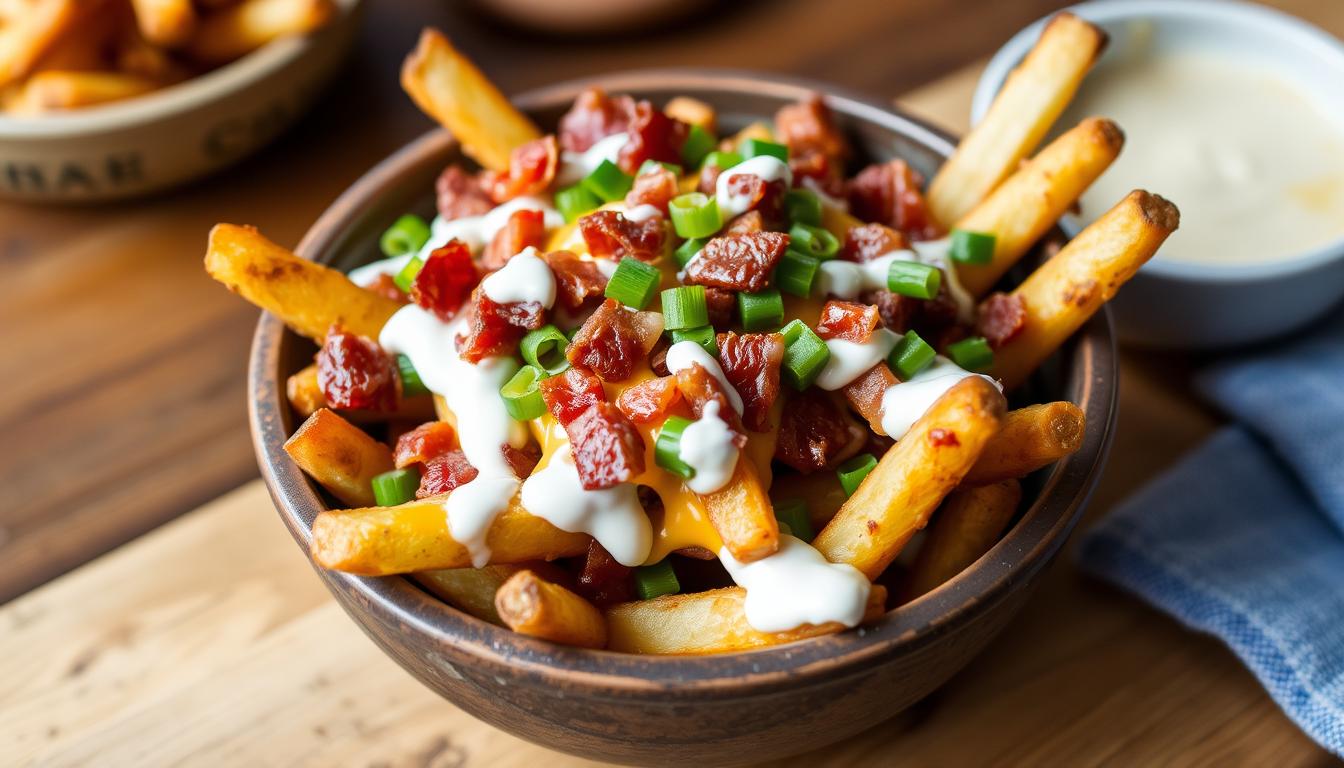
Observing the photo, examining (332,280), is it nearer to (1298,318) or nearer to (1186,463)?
(1186,463)

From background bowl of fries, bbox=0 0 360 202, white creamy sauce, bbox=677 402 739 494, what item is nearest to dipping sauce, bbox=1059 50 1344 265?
white creamy sauce, bbox=677 402 739 494

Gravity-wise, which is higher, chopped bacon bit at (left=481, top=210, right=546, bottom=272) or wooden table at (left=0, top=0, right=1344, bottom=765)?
chopped bacon bit at (left=481, top=210, right=546, bottom=272)

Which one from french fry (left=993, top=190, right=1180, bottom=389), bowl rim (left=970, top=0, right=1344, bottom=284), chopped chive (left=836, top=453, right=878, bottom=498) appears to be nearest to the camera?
chopped chive (left=836, top=453, right=878, bottom=498)

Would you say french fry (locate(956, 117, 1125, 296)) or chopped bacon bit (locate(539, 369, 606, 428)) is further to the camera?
french fry (locate(956, 117, 1125, 296))

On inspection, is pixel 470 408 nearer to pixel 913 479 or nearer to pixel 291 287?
pixel 291 287

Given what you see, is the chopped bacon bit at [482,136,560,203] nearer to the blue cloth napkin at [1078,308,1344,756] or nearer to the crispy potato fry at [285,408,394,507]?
the crispy potato fry at [285,408,394,507]

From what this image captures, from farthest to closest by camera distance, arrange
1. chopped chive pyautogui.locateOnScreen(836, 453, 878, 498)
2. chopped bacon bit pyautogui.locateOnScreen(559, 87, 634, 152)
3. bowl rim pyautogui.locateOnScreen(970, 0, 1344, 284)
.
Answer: bowl rim pyautogui.locateOnScreen(970, 0, 1344, 284)
chopped bacon bit pyautogui.locateOnScreen(559, 87, 634, 152)
chopped chive pyautogui.locateOnScreen(836, 453, 878, 498)

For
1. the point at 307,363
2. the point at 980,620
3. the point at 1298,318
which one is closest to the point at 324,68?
the point at 307,363
